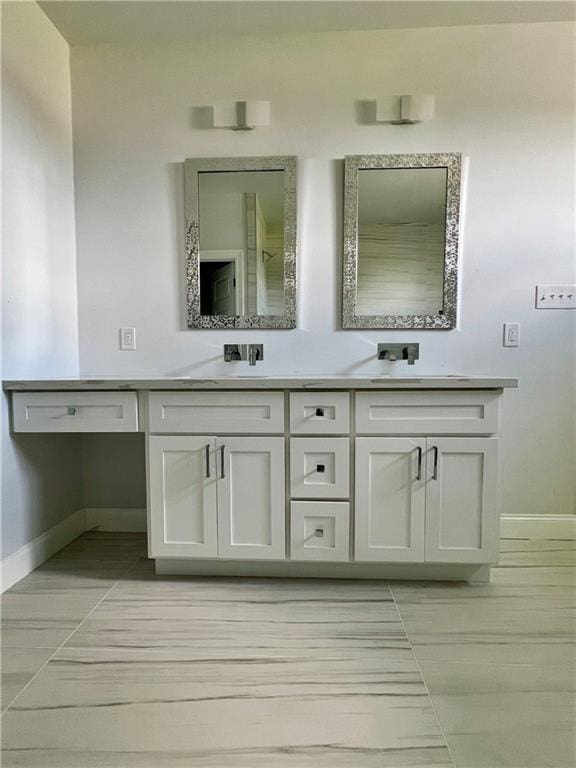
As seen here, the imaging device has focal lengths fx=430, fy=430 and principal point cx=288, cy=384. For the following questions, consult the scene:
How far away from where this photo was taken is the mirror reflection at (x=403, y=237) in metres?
2.03

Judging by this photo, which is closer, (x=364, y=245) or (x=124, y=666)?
(x=124, y=666)

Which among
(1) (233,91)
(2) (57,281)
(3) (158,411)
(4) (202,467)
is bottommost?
(4) (202,467)

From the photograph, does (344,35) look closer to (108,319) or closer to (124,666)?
(108,319)

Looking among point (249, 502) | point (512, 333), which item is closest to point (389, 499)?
point (249, 502)

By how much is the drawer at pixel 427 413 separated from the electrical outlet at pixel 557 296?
2.53 feet

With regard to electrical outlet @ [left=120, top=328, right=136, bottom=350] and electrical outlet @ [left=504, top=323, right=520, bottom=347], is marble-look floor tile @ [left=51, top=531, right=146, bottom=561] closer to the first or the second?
electrical outlet @ [left=120, top=328, right=136, bottom=350]

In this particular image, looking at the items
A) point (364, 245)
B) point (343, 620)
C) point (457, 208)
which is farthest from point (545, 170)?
point (343, 620)

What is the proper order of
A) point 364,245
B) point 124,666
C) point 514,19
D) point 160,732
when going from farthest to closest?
point 364,245 < point 514,19 < point 124,666 < point 160,732

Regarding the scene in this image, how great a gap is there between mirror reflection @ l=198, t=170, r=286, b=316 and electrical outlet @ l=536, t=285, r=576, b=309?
4.03 ft

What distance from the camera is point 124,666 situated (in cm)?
122

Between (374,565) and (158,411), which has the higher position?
(158,411)

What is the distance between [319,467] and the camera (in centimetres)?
164

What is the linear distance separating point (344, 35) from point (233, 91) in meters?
0.57

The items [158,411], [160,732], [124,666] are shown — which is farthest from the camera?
[158,411]
